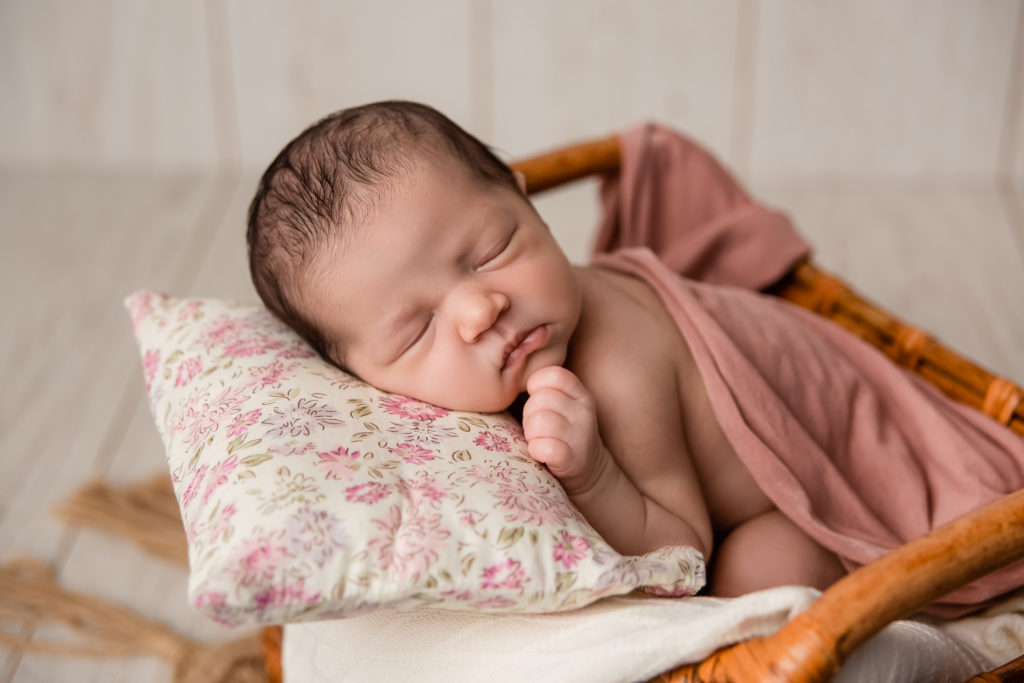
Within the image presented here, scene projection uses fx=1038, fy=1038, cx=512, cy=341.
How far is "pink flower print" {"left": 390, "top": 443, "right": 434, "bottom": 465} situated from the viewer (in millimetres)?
777

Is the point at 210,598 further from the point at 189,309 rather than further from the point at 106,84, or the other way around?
the point at 106,84

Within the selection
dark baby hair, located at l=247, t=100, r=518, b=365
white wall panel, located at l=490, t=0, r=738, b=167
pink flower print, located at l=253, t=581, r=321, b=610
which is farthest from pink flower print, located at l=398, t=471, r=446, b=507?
white wall panel, located at l=490, t=0, r=738, b=167

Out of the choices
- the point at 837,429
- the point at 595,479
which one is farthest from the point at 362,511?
the point at 837,429

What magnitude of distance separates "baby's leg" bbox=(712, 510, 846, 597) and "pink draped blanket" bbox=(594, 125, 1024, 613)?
0.08 ft

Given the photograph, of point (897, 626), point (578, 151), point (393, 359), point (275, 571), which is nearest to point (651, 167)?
point (578, 151)

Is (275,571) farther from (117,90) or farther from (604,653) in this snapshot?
(117,90)

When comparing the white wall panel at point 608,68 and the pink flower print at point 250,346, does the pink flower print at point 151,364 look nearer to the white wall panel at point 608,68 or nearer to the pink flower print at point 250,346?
the pink flower print at point 250,346

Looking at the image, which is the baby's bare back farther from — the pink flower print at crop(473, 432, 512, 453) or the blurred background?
the blurred background

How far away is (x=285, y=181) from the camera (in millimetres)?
905

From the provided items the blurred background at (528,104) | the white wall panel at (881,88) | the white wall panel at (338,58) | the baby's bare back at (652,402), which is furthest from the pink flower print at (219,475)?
the white wall panel at (881,88)

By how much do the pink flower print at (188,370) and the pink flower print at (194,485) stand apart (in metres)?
0.15

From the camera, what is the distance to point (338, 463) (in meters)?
0.75

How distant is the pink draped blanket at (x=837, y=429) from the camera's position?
0.99 m

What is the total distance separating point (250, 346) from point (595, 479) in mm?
329
